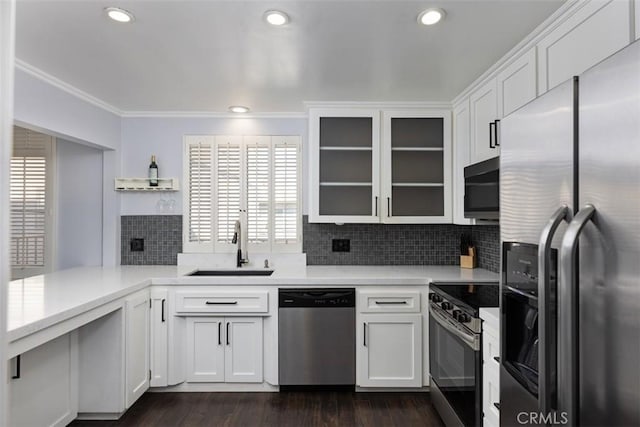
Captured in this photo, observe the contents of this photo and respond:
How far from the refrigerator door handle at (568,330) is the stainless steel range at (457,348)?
96cm

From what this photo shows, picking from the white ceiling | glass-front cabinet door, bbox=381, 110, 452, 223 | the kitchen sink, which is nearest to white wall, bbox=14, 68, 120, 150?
the white ceiling

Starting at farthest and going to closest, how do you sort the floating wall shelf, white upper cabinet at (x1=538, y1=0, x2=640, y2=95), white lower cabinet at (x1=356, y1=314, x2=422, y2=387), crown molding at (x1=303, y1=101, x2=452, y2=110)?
the floating wall shelf → crown molding at (x1=303, y1=101, x2=452, y2=110) → white lower cabinet at (x1=356, y1=314, x2=422, y2=387) → white upper cabinet at (x1=538, y1=0, x2=640, y2=95)

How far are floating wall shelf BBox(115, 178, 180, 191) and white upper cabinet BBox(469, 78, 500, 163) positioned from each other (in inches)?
97.9

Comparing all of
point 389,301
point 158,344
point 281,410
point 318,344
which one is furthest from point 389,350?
point 158,344

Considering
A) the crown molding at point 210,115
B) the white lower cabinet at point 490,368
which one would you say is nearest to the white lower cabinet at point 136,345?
the crown molding at point 210,115

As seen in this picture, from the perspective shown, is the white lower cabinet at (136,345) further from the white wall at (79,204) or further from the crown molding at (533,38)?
the crown molding at (533,38)

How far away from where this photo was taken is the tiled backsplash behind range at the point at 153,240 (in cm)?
344

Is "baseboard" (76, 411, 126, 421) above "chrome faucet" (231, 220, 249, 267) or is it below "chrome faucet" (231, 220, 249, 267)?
below

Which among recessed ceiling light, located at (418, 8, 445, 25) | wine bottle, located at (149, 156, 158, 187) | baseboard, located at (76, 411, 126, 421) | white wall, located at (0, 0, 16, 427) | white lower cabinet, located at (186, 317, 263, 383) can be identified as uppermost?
recessed ceiling light, located at (418, 8, 445, 25)

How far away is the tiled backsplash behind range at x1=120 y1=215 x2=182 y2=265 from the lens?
11.3 feet

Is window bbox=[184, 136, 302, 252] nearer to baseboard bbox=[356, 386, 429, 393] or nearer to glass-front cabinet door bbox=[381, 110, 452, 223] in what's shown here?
glass-front cabinet door bbox=[381, 110, 452, 223]

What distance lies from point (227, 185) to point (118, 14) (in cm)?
182

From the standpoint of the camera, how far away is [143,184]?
3.36 m

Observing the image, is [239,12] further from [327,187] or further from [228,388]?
[228,388]
